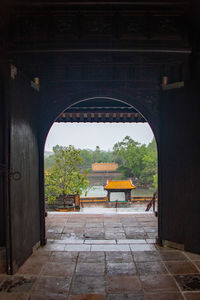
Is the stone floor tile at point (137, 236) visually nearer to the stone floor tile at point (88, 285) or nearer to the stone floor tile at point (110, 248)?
the stone floor tile at point (110, 248)

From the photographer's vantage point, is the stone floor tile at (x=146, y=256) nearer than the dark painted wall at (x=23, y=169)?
No

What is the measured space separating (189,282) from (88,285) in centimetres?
109

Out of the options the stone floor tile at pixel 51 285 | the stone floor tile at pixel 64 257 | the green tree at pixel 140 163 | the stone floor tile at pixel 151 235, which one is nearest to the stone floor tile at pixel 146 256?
the stone floor tile at pixel 151 235

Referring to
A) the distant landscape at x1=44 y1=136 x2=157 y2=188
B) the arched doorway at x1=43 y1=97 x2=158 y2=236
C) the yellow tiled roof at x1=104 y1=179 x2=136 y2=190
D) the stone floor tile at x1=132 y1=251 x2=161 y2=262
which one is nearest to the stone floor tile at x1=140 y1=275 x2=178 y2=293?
the stone floor tile at x1=132 y1=251 x2=161 y2=262

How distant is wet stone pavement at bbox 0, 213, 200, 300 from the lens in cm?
226

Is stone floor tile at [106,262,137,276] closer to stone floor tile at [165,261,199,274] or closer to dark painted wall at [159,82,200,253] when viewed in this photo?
stone floor tile at [165,261,199,274]

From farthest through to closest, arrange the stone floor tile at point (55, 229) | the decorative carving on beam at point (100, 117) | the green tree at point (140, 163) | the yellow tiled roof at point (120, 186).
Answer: the green tree at point (140, 163), the yellow tiled roof at point (120, 186), the decorative carving on beam at point (100, 117), the stone floor tile at point (55, 229)

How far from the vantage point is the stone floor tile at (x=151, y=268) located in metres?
2.66

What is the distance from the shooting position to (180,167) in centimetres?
328

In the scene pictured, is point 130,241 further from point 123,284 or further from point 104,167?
point 104,167

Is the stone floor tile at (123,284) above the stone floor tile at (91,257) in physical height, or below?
above

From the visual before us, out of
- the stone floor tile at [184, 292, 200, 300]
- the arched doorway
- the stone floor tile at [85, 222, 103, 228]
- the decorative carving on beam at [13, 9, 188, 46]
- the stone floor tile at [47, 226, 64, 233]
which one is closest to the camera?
the stone floor tile at [184, 292, 200, 300]

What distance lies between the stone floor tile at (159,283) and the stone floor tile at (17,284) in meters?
1.22

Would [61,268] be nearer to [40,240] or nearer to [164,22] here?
[40,240]
